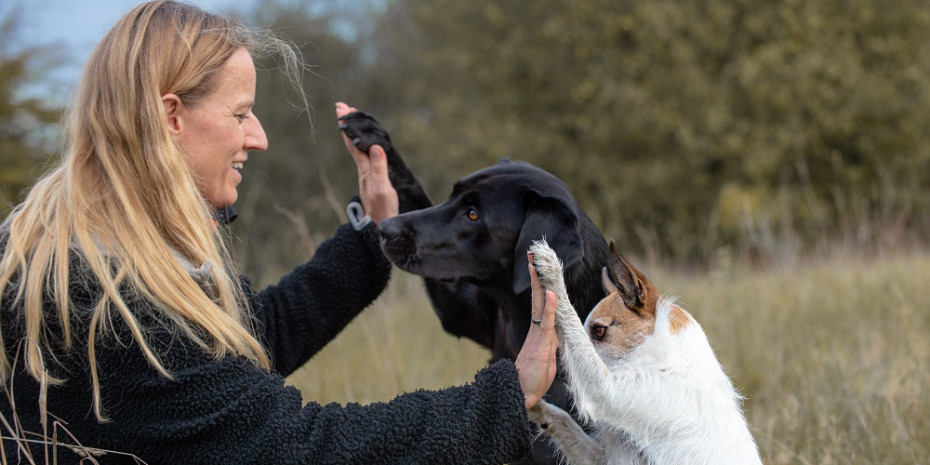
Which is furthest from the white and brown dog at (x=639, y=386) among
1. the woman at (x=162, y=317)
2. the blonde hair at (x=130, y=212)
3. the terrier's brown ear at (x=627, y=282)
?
the blonde hair at (x=130, y=212)

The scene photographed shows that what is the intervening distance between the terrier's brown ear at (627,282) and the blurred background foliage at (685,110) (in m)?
11.4

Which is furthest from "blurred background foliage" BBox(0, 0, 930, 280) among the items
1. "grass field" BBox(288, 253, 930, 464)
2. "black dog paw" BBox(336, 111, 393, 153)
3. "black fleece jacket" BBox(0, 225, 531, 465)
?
"black fleece jacket" BBox(0, 225, 531, 465)

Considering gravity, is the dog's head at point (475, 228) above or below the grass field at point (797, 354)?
above

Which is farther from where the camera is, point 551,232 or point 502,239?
point 502,239

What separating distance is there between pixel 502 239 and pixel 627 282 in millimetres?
655

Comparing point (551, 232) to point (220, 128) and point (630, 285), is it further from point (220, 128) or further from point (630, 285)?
point (220, 128)

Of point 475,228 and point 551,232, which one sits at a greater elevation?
point 551,232

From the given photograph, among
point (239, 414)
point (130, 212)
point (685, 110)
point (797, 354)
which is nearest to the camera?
point (239, 414)

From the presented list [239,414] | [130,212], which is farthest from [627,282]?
[130,212]

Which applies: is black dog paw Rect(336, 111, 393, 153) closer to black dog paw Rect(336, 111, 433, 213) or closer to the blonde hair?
black dog paw Rect(336, 111, 433, 213)

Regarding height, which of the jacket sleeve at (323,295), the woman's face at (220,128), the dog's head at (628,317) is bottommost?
the jacket sleeve at (323,295)

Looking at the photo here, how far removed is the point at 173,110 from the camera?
2.40m

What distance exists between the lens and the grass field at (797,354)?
11.5 ft

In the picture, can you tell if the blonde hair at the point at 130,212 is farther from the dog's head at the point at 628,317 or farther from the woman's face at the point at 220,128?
the dog's head at the point at 628,317
